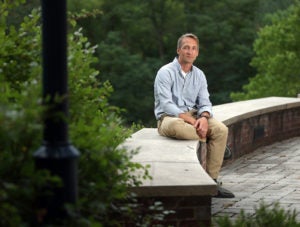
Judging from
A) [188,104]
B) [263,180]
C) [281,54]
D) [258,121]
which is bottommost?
[263,180]

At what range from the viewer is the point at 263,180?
31.2 ft

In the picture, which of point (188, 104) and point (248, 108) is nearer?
point (188, 104)

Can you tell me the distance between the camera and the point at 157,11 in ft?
197

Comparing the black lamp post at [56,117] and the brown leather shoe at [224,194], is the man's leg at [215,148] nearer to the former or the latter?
the brown leather shoe at [224,194]

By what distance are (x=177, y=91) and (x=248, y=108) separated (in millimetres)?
4374

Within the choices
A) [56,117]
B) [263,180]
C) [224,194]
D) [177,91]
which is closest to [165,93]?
[177,91]

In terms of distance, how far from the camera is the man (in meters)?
8.33

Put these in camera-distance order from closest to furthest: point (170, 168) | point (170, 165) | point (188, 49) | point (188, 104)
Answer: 1. point (170, 168)
2. point (170, 165)
3. point (188, 49)
4. point (188, 104)

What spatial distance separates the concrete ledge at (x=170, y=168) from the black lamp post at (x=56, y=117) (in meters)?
0.71

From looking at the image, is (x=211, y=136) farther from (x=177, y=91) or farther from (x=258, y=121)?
(x=258, y=121)

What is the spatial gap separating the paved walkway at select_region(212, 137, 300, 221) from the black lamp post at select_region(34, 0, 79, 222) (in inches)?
129

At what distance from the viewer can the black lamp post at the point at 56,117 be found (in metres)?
4.18

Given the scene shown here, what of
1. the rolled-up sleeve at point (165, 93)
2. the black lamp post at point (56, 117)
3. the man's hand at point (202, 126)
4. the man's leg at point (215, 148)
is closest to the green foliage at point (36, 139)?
the black lamp post at point (56, 117)

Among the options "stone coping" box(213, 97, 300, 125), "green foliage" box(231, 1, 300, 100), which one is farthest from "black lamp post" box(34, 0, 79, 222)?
"green foliage" box(231, 1, 300, 100)
